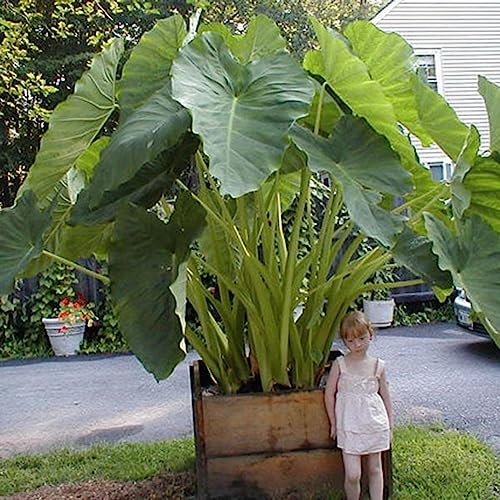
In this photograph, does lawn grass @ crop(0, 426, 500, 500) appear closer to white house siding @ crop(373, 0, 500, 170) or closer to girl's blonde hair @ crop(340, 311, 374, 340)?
girl's blonde hair @ crop(340, 311, 374, 340)

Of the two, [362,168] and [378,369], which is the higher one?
[362,168]

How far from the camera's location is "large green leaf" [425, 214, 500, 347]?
5.10ft

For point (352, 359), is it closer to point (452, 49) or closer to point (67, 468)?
point (67, 468)

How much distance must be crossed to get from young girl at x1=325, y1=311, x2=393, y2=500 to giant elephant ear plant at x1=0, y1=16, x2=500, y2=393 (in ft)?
0.48

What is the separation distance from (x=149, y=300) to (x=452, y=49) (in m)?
9.27

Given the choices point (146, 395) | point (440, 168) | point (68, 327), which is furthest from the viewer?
point (440, 168)

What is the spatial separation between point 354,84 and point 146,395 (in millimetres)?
2641

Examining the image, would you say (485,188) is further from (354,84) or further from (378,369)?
(378,369)

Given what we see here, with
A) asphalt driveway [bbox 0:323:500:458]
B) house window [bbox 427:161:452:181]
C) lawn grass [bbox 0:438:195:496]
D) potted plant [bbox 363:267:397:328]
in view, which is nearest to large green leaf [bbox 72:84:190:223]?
lawn grass [bbox 0:438:195:496]

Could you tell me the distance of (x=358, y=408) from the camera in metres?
1.88

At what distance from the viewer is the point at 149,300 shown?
5.41 feet

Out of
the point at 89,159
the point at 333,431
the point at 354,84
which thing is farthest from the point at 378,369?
the point at 89,159

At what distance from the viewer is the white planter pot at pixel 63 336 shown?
202 inches

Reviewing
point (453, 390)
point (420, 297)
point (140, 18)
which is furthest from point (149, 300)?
point (140, 18)
